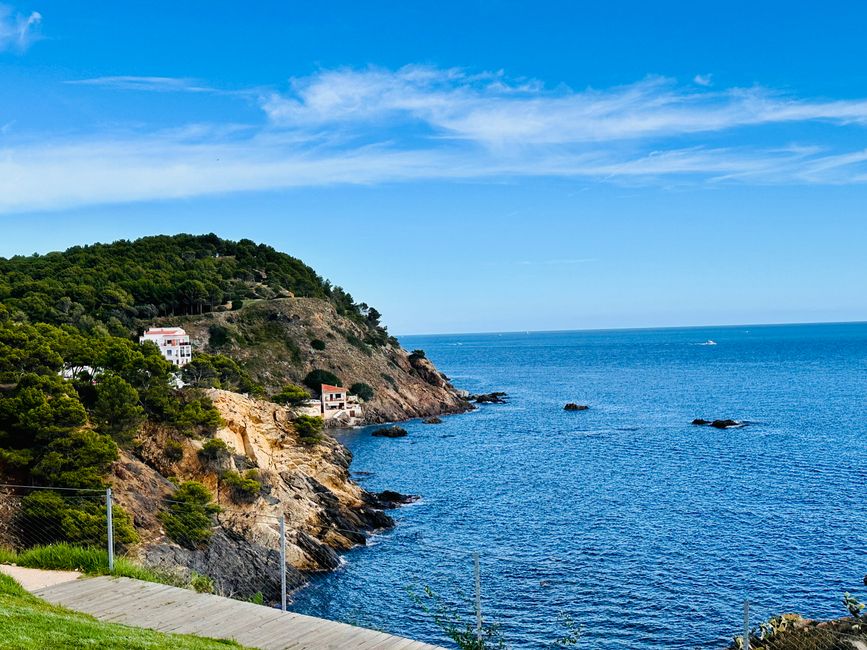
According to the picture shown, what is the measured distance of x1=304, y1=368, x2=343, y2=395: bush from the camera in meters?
92.9

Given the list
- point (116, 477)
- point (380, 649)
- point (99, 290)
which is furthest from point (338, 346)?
point (380, 649)

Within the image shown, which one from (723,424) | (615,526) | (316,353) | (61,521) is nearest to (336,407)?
(316,353)

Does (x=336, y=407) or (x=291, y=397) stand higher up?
(x=291, y=397)

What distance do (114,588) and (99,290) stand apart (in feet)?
298

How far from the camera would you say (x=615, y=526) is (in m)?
42.0

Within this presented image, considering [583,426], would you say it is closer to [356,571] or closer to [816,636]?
[356,571]

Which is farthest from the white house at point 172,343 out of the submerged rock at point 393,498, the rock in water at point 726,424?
the rock in water at point 726,424

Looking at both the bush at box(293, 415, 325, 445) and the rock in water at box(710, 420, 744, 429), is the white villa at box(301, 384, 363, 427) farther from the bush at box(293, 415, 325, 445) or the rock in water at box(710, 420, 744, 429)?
the rock in water at box(710, 420, 744, 429)

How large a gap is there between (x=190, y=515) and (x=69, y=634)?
2228 cm

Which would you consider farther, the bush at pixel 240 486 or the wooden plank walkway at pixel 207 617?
the bush at pixel 240 486

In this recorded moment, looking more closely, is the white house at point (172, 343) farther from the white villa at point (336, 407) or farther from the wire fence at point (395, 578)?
the wire fence at point (395, 578)

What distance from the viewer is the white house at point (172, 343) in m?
82.5

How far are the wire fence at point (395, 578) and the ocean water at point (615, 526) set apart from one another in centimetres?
15

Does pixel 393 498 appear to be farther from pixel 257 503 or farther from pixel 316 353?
pixel 316 353
